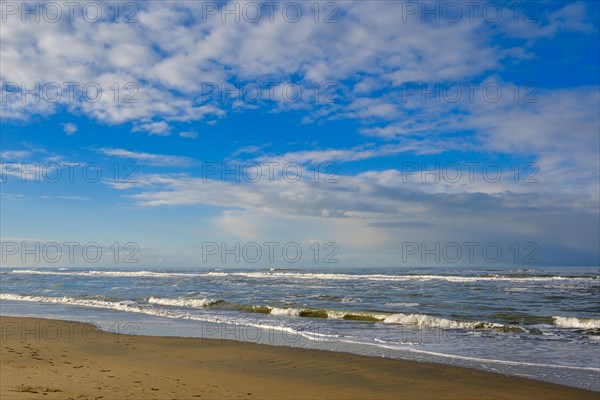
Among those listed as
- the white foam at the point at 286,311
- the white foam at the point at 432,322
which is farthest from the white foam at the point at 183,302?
the white foam at the point at 432,322

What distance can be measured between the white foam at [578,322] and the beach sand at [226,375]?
8.77 metres

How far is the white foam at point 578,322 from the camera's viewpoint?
53.0ft

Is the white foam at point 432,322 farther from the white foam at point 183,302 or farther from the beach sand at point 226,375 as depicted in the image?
the white foam at point 183,302

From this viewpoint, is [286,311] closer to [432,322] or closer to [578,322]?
[432,322]

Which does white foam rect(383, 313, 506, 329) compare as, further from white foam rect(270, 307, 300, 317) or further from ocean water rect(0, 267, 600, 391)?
white foam rect(270, 307, 300, 317)

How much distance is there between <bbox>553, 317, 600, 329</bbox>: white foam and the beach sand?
8.77 meters

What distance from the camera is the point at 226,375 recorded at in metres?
9.34

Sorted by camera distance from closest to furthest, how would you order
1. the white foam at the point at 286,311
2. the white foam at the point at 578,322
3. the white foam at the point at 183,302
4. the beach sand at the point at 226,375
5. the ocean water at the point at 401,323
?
the beach sand at the point at 226,375 → the ocean water at the point at 401,323 → the white foam at the point at 578,322 → the white foam at the point at 286,311 → the white foam at the point at 183,302

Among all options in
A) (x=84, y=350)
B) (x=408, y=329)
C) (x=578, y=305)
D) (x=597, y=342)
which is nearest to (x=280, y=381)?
(x=84, y=350)

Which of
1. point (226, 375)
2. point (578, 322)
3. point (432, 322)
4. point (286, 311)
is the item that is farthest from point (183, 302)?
point (578, 322)

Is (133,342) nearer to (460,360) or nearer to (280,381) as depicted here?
(280,381)

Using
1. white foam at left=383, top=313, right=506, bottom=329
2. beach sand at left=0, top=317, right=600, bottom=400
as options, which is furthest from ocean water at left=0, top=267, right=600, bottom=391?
beach sand at left=0, top=317, right=600, bottom=400

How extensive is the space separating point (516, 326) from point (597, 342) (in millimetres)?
2839

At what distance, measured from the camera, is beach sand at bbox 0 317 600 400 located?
7789 millimetres
